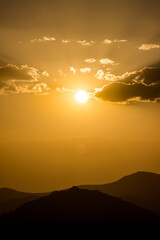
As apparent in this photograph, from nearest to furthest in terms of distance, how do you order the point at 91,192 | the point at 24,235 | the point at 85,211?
the point at 24,235 → the point at 85,211 → the point at 91,192

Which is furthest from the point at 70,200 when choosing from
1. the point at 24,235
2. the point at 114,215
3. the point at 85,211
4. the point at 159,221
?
the point at 159,221

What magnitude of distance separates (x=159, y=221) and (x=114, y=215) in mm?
23283

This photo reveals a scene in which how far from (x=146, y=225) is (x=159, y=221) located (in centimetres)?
801

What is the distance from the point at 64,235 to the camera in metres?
151

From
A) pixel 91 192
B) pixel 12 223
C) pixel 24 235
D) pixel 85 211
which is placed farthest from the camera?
pixel 91 192

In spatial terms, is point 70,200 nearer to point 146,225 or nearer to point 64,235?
point 64,235

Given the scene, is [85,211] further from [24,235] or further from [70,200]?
[24,235]

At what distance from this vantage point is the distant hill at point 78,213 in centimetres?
16162

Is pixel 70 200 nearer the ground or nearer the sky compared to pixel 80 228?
nearer the sky

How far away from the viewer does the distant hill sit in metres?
162

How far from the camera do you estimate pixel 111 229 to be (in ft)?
516

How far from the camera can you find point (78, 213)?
170 meters

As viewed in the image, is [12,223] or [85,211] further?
[85,211]

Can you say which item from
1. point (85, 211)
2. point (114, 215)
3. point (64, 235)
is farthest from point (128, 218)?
point (64, 235)
